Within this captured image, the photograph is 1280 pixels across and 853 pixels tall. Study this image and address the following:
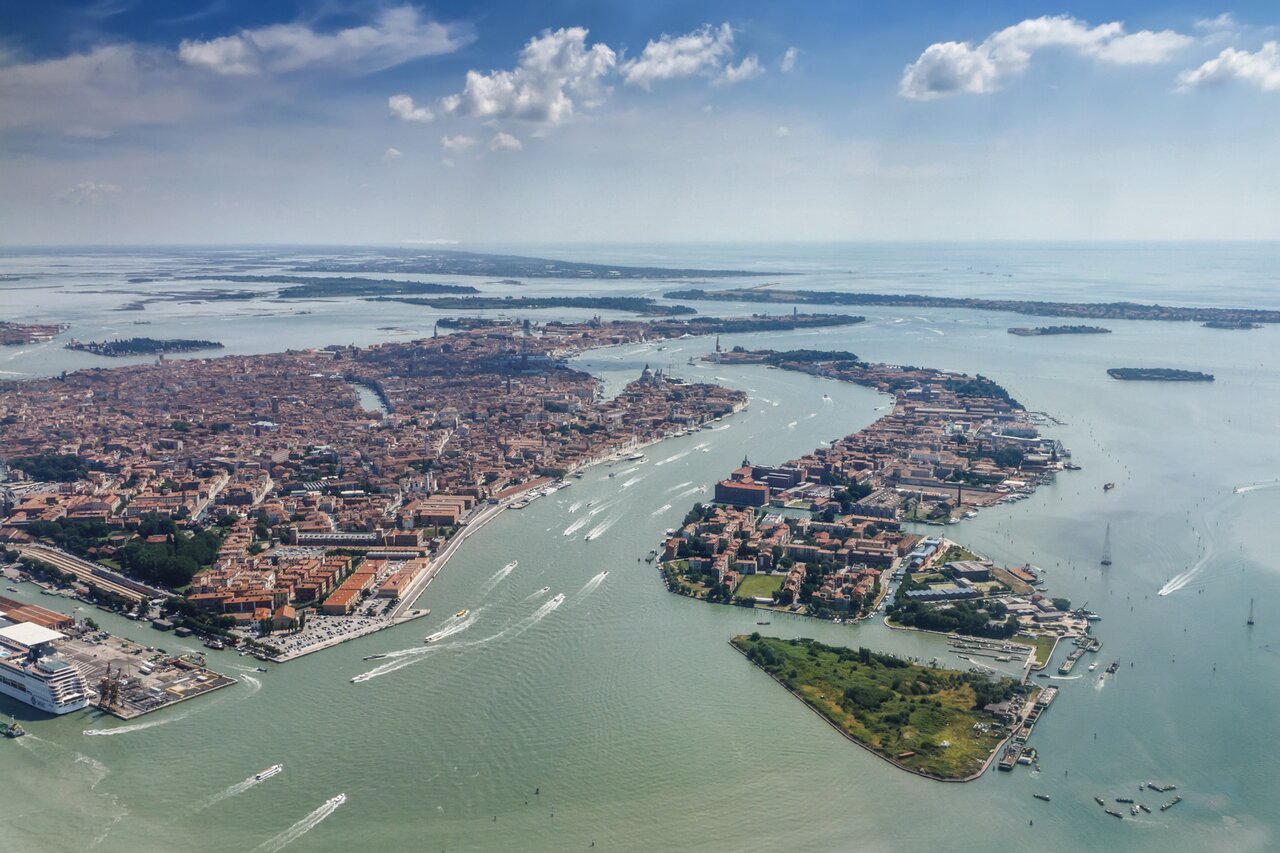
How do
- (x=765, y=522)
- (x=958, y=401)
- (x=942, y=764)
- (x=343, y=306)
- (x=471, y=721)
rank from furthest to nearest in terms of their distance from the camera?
(x=343, y=306), (x=958, y=401), (x=765, y=522), (x=471, y=721), (x=942, y=764)

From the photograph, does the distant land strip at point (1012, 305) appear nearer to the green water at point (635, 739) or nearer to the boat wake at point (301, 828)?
the green water at point (635, 739)

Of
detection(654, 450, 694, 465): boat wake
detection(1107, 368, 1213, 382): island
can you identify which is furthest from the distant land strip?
detection(654, 450, 694, 465): boat wake

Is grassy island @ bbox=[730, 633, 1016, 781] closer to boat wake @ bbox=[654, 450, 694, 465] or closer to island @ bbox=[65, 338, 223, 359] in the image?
boat wake @ bbox=[654, 450, 694, 465]

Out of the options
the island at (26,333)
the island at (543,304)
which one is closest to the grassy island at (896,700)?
the island at (26,333)

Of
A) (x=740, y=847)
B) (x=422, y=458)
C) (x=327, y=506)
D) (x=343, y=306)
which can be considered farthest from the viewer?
(x=343, y=306)

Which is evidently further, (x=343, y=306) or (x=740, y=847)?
(x=343, y=306)

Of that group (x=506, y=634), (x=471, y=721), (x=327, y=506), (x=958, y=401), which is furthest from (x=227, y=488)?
(x=958, y=401)

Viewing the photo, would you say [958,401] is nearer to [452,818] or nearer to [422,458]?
[422,458]
